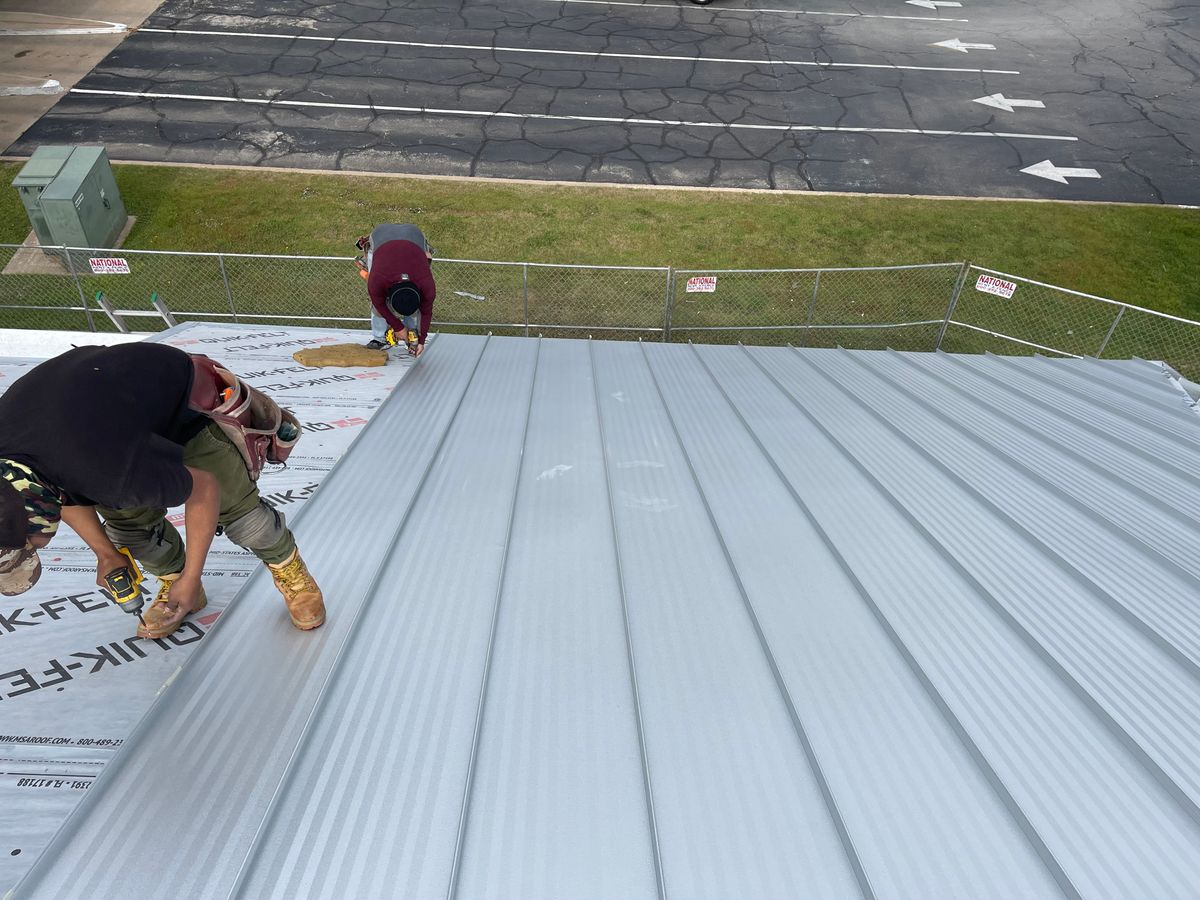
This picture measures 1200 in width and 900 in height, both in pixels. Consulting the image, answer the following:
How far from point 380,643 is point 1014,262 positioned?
14403 mm

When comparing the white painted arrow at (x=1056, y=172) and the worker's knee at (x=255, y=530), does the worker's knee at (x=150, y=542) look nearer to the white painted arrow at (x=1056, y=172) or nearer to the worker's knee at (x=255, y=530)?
the worker's knee at (x=255, y=530)

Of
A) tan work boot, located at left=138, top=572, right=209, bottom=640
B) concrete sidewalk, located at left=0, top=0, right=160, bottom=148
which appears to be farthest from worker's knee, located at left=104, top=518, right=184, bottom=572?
concrete sidewalk, located at left=0, top=0, right=160, bottom=148

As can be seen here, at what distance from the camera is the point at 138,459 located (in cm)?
229

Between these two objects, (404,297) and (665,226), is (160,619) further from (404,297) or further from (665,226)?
(665,226)

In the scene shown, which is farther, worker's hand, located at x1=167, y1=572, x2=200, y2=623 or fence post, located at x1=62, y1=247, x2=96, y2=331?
fence post, located at x1=62, y1=247, x2=96, y2=331

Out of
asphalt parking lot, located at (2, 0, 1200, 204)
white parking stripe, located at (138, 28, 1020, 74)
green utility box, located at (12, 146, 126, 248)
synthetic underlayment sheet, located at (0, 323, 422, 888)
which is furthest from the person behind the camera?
white parking stripe, located at (138, 28, 1020, 74)

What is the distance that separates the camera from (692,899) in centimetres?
189

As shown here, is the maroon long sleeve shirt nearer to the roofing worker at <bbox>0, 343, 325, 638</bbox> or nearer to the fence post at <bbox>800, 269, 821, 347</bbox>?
the roofing worker at <bbox>0, 343, 325, 638</bbox>

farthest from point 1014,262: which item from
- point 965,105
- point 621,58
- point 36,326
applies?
point 36,326

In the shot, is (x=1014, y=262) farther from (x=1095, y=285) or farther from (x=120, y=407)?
(x=120, y=407)

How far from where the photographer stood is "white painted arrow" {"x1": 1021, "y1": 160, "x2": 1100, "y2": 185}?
16109mm

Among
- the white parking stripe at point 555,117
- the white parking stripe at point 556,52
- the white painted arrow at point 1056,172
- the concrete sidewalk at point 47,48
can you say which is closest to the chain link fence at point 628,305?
the white painted arrow at point 1056,172

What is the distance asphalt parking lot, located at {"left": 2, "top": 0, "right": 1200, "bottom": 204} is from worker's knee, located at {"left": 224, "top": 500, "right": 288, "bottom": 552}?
548 inches

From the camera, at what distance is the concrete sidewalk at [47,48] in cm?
1636
